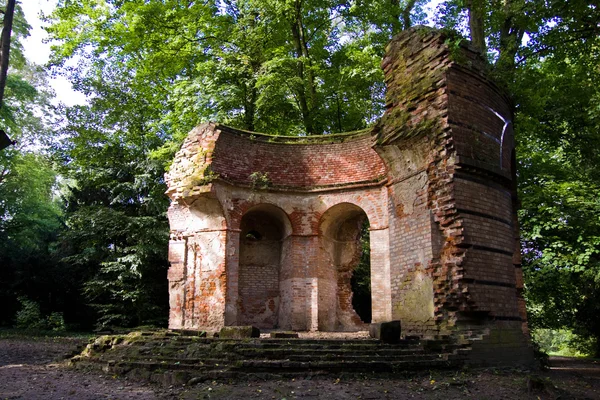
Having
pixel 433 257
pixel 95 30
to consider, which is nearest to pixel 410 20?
pixel 95 30

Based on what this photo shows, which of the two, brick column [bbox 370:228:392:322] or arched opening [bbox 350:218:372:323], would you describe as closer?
brick column [bbox 370:228:392:322]

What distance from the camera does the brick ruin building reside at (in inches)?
408

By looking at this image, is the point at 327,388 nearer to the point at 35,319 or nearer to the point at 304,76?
the point at 304,76

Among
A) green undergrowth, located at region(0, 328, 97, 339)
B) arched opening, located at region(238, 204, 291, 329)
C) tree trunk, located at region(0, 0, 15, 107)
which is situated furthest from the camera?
green undergrowth, located at region(0, 328, 97, 339)

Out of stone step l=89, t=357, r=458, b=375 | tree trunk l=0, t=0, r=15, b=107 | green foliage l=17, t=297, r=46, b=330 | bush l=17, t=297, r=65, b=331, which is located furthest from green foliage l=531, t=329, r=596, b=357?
green foliage l=17, t=297, r=46, b=330

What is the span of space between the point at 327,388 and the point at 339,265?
9.04 meters

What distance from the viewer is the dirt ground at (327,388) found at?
7.08 metres

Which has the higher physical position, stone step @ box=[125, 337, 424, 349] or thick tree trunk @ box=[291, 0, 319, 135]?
thick tree trunk @ box=[291, 0, 319, 135]

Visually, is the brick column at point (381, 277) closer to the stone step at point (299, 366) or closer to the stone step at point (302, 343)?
the stone step at point (302, 343)

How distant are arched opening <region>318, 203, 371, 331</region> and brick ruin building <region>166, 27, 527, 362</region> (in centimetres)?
5

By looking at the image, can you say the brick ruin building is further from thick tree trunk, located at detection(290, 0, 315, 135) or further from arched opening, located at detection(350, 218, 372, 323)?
arched opening, located at detection(350, 218, 372, 323)

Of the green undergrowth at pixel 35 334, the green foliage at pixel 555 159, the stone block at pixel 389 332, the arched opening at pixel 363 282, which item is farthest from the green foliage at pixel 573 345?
the green undergrowth at pixel 35 334

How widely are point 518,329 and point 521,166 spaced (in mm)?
8066

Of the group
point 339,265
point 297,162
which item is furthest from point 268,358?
point 297,162
